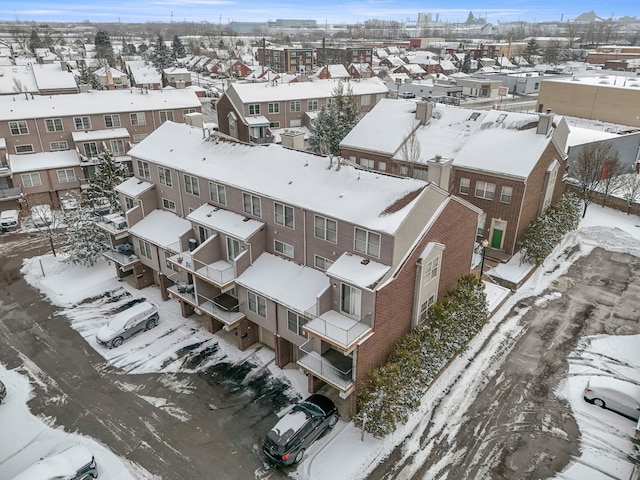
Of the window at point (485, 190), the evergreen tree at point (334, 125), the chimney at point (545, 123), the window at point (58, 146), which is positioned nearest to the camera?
the chimney at point (545, 123)

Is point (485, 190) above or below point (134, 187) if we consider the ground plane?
below

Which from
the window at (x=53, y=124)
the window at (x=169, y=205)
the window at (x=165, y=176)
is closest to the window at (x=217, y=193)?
the window at (x=165, y=176)

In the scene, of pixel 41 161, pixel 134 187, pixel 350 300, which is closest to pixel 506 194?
pixel 350 300

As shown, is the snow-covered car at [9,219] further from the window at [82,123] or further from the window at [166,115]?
the window at [166,115]

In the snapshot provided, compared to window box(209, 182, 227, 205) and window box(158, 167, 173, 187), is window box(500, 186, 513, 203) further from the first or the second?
window box(158, 167, 173, 187)

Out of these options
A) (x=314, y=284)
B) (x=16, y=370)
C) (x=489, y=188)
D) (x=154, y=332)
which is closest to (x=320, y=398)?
(x=314, y=284)

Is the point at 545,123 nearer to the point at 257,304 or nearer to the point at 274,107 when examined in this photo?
the point at 257,304
